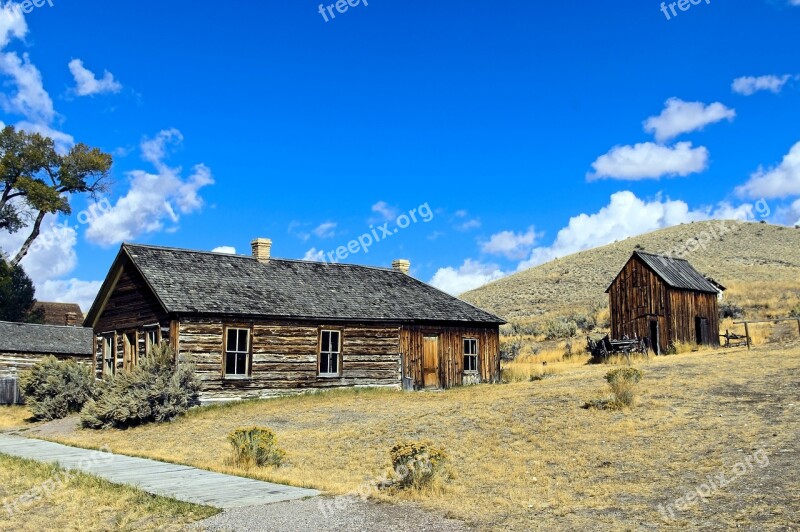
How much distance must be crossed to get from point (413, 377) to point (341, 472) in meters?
15.2

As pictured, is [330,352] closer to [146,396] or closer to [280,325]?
[280,325]

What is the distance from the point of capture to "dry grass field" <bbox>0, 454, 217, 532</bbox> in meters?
9.02

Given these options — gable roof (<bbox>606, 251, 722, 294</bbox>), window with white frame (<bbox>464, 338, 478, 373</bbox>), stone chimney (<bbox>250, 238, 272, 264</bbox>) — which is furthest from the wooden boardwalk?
gable roof (<bbox>606, 251, 722, 294</bbox>)

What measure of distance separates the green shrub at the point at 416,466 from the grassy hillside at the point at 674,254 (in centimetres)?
4880

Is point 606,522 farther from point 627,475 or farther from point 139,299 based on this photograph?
point 139,299

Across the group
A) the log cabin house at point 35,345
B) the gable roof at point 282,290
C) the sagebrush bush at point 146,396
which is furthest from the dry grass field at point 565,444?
the log cabin house at point 35,345

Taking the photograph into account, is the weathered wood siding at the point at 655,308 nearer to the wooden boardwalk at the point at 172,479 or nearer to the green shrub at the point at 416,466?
the green shrub at the point at 416,466

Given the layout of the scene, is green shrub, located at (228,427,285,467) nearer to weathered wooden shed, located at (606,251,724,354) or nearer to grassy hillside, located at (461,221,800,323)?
weathered wooden shed, located at (606,251,724,354)

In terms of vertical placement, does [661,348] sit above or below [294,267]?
below

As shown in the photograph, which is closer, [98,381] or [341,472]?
[341,472]

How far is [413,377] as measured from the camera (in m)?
27.6

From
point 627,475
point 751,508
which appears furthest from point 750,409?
point 751,508

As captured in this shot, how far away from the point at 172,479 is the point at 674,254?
87.2 metres

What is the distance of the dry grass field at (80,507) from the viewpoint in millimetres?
9016
